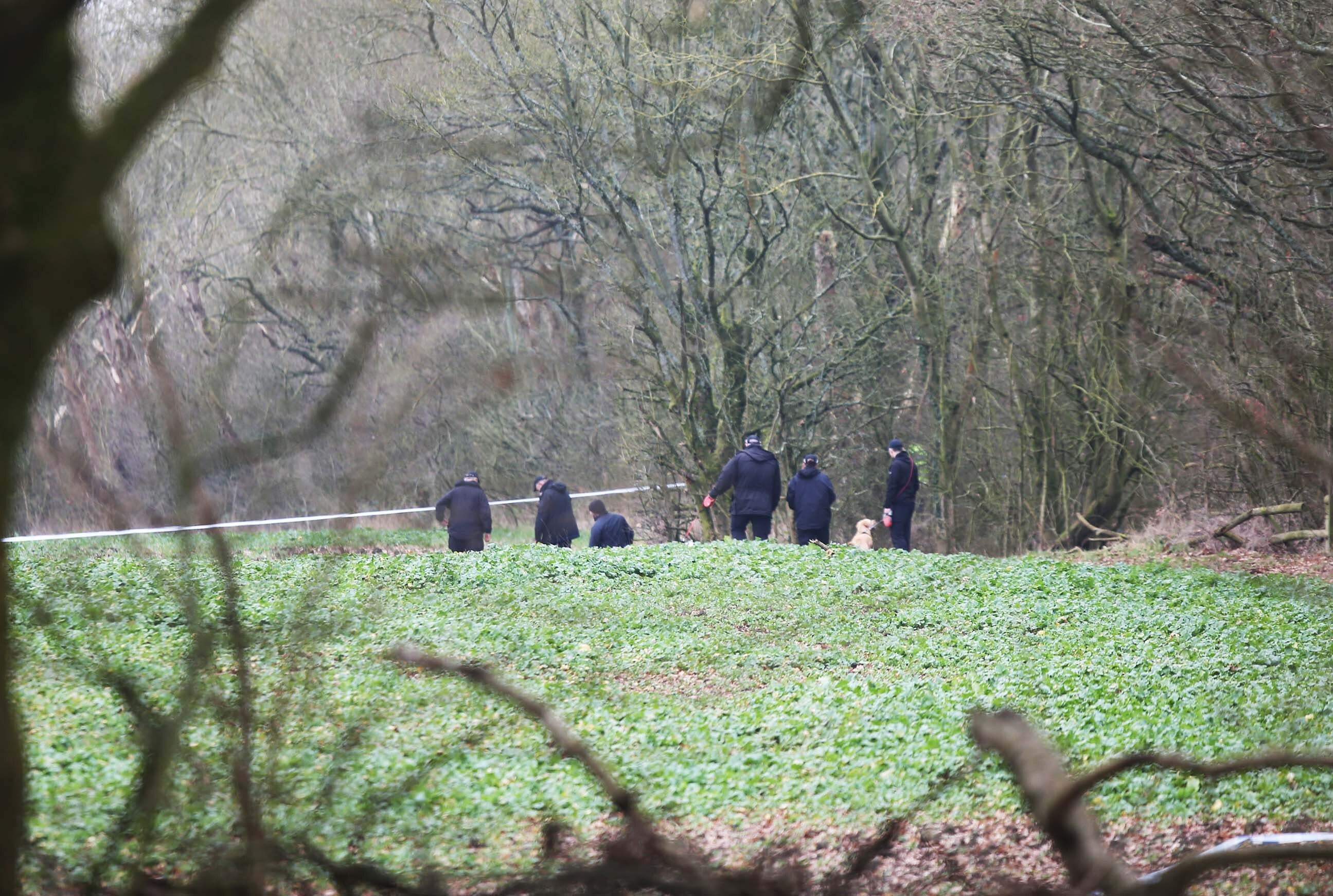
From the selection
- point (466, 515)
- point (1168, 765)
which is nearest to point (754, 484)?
point (466, 515)

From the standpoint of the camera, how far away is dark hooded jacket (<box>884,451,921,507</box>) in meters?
20.2

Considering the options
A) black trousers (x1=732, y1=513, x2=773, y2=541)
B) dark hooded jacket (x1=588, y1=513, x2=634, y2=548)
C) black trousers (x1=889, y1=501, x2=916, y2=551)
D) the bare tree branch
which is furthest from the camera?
black trousers (x1=889, y1=501, x2=916, y2=551)

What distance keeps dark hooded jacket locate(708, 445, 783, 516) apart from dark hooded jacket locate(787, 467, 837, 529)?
0.28 meters

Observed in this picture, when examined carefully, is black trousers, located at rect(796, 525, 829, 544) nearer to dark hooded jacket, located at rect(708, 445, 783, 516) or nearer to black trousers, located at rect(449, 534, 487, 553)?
dark hooded jacket, located at rect(708, 445, 783, 516)

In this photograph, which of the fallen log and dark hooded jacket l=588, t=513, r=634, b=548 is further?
dark hooded jacket l=588, t=513, r=634, b=548

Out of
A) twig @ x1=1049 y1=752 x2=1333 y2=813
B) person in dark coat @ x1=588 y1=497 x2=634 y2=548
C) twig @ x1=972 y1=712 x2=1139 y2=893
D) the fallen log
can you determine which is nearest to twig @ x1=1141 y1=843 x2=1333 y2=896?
twig @ x1=972 y1=712 x2=1139 y2=893

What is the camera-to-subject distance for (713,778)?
24.4 ft

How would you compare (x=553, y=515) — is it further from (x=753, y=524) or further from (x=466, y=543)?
(x=753, y=524)

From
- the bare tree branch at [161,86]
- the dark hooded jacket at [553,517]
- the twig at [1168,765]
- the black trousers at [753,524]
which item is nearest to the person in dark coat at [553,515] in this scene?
the dark hooded jacket at [553,517]

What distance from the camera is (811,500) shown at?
1991 cm

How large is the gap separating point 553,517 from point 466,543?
4.82 ft

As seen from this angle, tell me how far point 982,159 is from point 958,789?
18709 mm

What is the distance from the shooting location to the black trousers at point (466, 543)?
19.0 m

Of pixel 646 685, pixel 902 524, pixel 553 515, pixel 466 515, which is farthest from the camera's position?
pixel 902 524
